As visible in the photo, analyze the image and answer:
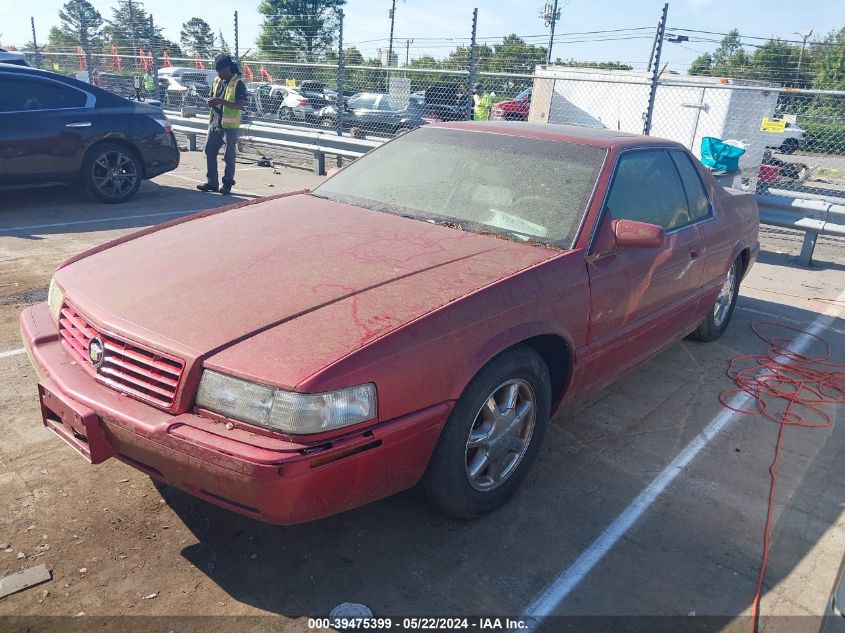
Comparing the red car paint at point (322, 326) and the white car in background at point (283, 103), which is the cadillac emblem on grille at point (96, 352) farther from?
the white car in background at point (283, 103)

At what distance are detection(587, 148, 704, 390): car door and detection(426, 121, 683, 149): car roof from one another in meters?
0.09

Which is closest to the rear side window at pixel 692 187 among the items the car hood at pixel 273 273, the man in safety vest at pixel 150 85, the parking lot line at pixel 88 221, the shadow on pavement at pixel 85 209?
the car hood at pixel 273 273

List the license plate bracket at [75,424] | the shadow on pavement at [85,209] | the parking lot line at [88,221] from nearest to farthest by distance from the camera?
the license plate bracket at [75,424]
the parking lot line at [88,221]
the shadow on pavement at [85,209]

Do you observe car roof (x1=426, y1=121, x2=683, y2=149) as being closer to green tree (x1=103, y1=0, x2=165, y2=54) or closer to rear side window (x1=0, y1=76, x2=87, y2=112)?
rear side window (x1=0, y1=76, x2=87, y2=112)

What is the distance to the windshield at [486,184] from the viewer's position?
11.5ft

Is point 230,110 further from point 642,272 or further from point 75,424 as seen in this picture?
point 75,424

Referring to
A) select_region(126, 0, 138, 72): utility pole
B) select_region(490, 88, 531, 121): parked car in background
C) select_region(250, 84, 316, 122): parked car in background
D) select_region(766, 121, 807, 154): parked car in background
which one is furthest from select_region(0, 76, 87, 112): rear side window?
select_region(766, 121, 807, 154): parked car in background

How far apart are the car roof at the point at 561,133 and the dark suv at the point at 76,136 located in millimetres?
5669

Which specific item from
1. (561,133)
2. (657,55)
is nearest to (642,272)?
(561,133)

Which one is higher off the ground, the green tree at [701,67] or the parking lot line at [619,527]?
the green tree at [701,67]

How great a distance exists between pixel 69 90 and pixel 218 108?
6.77 ft

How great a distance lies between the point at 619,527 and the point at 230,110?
8.57m

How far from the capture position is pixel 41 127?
7.95 m

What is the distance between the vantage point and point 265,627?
2379 mm
